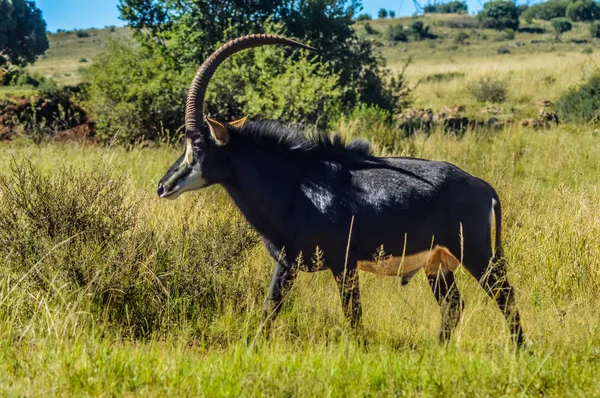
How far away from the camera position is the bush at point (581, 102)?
60.1ft

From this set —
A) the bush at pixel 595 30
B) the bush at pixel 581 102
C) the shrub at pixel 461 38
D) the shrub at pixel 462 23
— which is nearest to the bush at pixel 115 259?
the bush at pixel 581 102

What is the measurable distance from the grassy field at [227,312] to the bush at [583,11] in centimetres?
7450

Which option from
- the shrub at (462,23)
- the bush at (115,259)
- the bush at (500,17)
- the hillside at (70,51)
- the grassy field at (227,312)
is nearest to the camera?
the grassy field at (227,312)

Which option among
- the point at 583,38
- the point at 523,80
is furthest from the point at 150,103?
the point at 583,38

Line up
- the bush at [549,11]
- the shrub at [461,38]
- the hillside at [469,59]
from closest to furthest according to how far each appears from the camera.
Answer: the hillside at [469,59] < the shrub at [461,38] < the bush at [549,11]

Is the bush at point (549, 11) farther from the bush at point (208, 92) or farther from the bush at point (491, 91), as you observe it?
the bush at point (208, 92)

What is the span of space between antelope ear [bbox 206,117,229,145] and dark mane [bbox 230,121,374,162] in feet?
0.44

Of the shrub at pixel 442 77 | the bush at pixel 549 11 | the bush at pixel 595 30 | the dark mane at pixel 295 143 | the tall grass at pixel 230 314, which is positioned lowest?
the tall grass at pixel 230 314

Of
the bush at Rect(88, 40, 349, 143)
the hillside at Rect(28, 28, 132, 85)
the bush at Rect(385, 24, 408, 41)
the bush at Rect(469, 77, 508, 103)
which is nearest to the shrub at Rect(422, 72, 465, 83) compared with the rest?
the bush at Rect(469, 77, 508, 103)

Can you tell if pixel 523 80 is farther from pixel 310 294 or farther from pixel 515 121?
pixel 310 294

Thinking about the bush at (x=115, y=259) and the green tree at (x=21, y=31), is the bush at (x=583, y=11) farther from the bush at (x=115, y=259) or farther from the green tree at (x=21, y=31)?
the bush at (x=115, y=259)

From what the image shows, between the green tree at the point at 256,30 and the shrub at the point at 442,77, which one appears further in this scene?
the shrub at the point at 442,77

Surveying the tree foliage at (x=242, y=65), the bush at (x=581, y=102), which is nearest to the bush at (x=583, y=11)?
the bush at (x=581, y=102)

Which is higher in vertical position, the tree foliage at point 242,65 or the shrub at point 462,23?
the shrub at point 462,23
